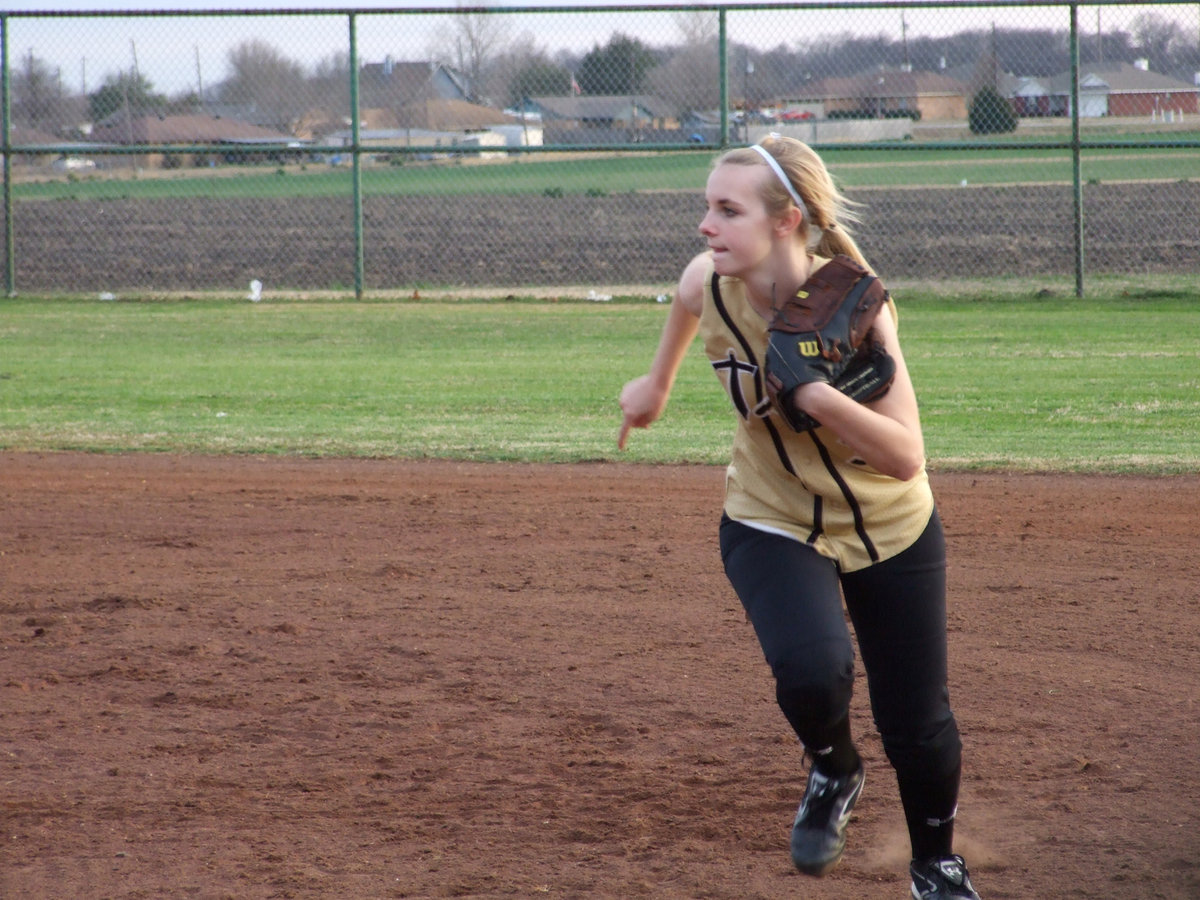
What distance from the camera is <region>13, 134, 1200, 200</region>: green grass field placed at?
2058 centimetres


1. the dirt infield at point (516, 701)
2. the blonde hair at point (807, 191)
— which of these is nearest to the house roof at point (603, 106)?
the dirt infield at point (516, 701)

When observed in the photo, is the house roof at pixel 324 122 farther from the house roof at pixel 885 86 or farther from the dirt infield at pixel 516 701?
the dirt infield at pixel 516 701

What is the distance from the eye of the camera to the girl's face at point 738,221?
2.94 metres

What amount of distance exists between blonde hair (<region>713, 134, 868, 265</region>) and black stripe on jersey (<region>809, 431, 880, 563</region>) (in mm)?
423

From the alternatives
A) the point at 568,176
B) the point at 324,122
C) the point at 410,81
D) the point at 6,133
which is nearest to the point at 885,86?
the point at 410,81

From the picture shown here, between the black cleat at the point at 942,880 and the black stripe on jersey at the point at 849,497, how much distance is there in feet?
2.37

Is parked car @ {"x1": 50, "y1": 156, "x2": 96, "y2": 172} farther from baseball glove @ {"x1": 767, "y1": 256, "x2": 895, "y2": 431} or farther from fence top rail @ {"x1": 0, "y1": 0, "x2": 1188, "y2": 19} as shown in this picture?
baseball glove @ {"x1": 767, "y1": 256, "x2": 895, "y2": 431}

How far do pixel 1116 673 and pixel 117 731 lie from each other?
3373 mm

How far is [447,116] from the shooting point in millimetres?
16656

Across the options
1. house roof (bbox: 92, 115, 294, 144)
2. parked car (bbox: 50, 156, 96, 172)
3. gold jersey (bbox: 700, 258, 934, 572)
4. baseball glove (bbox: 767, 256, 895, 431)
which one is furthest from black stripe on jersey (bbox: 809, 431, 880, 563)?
parked car (bbox: 50, 156, 96, 172)

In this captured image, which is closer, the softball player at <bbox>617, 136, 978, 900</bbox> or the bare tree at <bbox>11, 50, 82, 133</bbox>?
the softball player at <bbox>617, 136, 978, 900</bbox>

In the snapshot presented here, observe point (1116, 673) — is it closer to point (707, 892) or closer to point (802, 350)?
point (707, 892)

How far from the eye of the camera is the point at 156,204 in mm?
29469

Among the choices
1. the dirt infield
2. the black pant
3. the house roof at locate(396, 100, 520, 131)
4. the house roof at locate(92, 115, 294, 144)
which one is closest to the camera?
the black pant
